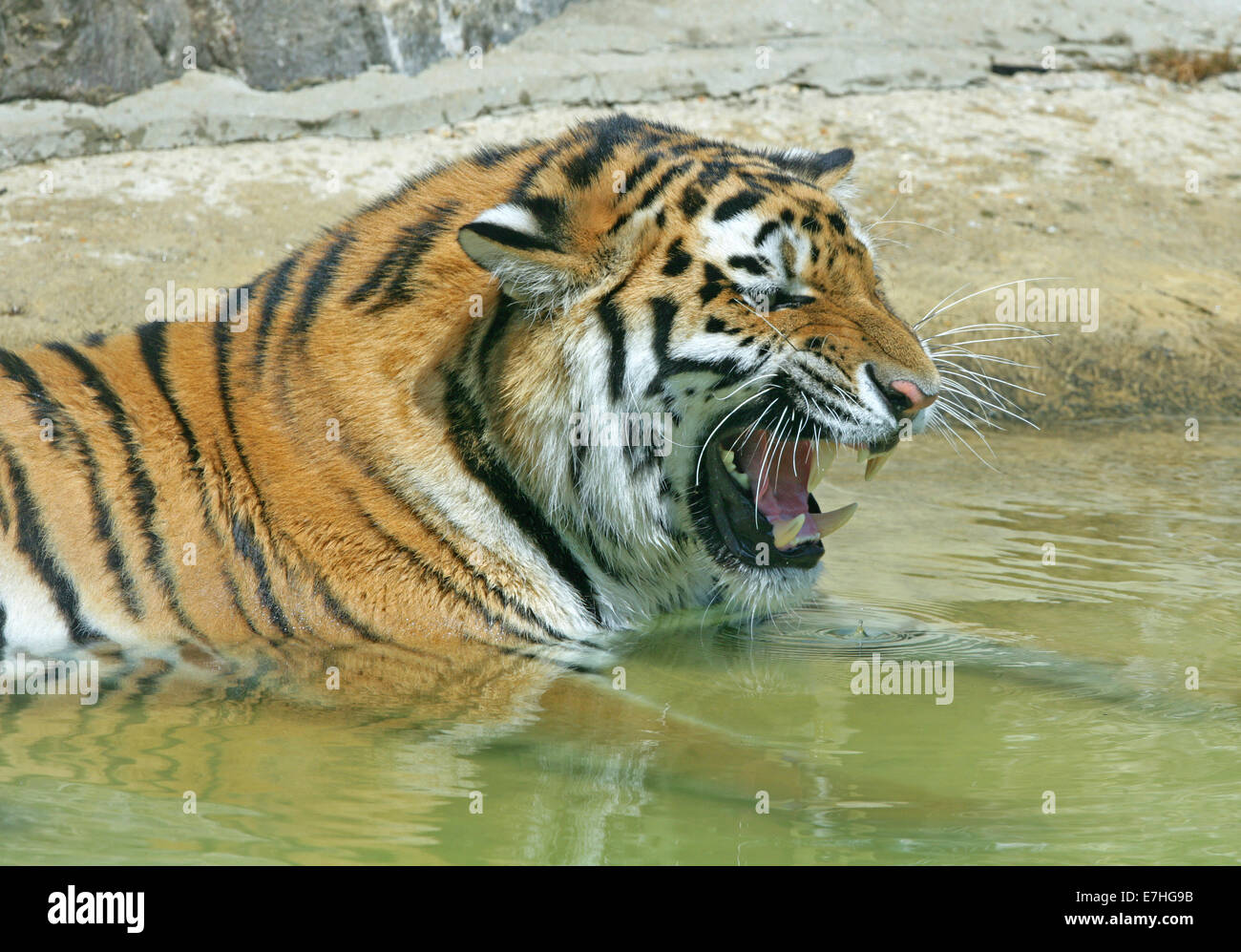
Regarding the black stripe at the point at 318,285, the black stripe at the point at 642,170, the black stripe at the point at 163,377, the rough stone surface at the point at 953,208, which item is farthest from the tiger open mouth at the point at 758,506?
the rough stone surface at the point at 953,208

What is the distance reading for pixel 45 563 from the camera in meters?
3.09

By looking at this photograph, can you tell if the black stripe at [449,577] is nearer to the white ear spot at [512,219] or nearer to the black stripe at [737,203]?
the white ear spot at [512,219]

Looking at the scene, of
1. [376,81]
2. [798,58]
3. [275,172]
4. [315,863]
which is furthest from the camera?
[798,58]

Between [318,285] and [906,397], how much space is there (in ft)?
4.42

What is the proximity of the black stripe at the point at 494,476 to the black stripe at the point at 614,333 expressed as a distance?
31 cm

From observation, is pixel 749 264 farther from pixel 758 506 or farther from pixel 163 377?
pixel 163 377

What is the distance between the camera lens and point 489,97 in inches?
297

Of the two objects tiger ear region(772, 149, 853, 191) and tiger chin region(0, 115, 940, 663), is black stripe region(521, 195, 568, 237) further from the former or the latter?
tiger ear region(772, 149, 853, 191)

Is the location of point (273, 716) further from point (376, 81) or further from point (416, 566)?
point (376, 81)

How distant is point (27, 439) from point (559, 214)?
128cm

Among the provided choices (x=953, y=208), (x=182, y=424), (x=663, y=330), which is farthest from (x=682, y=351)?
(x=953, y=208)

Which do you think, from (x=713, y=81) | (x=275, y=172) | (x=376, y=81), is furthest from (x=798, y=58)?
(x=275, y=172)

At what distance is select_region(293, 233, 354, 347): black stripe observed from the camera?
3.21 meters

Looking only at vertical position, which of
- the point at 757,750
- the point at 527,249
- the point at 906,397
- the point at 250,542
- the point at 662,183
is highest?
the point at 662,183
